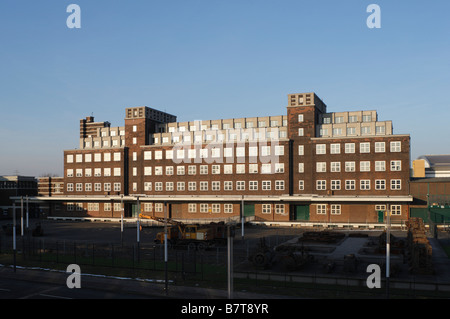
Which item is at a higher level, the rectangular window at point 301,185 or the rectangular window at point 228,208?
the rectangular window at point 301,185

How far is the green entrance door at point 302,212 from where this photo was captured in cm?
7919

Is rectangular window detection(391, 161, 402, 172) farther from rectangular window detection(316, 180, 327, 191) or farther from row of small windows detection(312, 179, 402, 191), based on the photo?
rectangular window detection(316, 180, 327, 191)

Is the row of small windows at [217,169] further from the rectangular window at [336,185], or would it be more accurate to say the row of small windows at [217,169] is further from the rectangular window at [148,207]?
the rectangular window at [336,185]

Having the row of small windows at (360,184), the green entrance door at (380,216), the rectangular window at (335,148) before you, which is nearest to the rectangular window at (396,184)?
the row of small windows at (360,184)

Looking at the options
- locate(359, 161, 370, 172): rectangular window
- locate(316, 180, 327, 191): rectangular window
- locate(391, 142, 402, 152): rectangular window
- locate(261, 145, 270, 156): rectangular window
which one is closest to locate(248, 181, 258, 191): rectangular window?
locate(261, 145, 270, 156): rectangular window

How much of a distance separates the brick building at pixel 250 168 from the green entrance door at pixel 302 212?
7.5 inches

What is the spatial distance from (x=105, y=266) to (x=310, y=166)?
50399 millimetres

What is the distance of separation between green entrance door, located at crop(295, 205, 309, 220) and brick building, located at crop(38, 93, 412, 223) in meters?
0.19

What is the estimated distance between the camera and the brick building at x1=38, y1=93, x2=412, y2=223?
75062mm

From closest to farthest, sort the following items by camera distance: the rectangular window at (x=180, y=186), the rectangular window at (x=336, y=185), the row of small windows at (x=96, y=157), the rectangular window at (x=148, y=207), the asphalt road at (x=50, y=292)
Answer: the asphalt road at (x=50, y=292), the rectangular window at (x=336, y=185), the rectangular window at (x=180, y=186), the rectangular window at (x=148, y=207), the row of small windows at (x=96, y=157)

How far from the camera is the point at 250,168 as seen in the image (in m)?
82.9

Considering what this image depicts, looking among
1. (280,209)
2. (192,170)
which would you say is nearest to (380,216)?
(280,209)

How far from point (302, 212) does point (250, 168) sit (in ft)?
43.7
